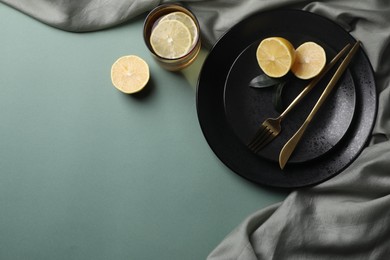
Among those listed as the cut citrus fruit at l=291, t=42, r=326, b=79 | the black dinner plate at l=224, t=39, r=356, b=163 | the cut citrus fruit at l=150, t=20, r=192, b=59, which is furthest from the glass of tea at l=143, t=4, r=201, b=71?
the cut citrus fruit at l=291, t=42, r=326, b=79

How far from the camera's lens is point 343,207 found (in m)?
1.17


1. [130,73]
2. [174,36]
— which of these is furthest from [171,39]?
[130,73]

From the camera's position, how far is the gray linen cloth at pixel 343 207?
116 centimetres

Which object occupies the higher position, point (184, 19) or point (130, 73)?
point (184, 19)

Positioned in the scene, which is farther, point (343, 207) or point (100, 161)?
point (100, 161)

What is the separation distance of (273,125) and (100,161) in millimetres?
433

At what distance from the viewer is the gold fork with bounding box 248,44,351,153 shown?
121cm

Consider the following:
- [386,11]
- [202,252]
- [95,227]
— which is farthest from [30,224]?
[386,11]

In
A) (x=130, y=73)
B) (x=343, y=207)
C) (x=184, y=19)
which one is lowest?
(x=343, y=207)

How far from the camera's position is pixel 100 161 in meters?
1.28

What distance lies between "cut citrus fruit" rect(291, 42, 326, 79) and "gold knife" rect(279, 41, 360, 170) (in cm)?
5

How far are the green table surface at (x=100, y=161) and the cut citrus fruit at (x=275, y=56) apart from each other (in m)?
0.18

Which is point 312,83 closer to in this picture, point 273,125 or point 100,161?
point 273,125

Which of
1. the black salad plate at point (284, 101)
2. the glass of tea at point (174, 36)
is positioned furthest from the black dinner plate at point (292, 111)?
the glass of tea at point (174, 36)
